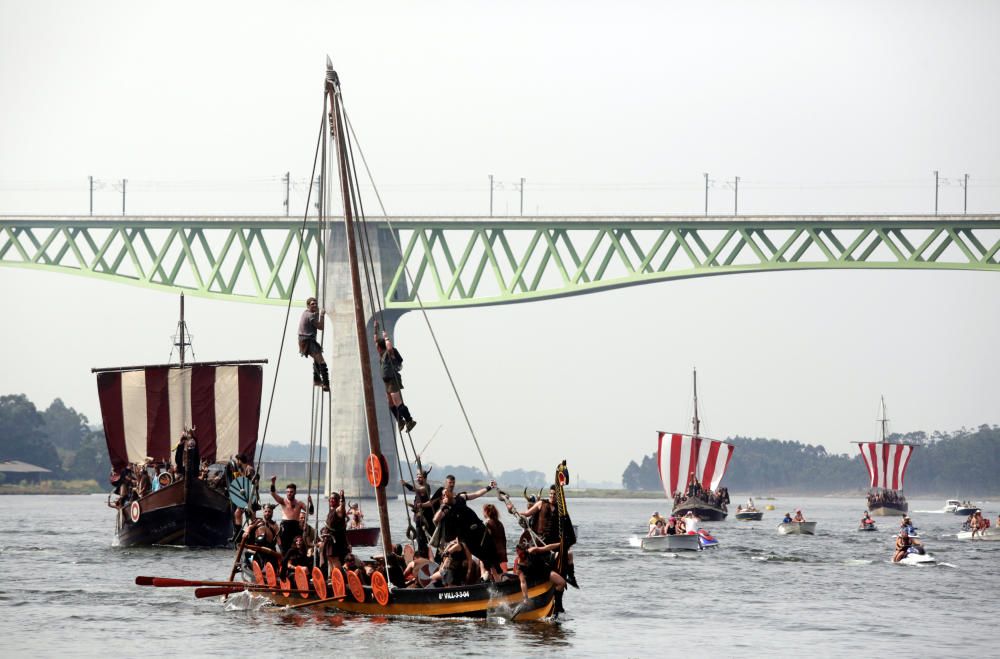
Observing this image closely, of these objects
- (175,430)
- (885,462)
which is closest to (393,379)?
(175,430)

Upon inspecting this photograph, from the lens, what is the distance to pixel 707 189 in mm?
81625

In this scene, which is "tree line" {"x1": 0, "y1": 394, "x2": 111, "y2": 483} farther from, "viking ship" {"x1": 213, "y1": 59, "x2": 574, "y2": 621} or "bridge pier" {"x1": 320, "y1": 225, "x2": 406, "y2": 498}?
"viking ship" {"x1": 213, "y1": 59, "x2": 574, "y2": 621}

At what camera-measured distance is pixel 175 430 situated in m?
55.2

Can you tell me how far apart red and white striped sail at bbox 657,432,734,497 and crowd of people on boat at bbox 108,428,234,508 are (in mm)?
32854

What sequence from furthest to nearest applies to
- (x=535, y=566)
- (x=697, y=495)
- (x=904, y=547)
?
(x=697, y=495)
(x=904, y=547)
(x=535, y=566)

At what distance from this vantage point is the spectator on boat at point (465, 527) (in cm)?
2847

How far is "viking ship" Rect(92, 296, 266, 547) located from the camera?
52781 millimetres

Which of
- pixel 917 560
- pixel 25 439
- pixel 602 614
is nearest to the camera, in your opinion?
pixel 602 614

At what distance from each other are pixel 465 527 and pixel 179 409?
2823cm

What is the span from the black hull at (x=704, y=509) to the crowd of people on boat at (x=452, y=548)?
6006cm

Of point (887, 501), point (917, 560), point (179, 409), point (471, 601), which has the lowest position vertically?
point (887, 501)

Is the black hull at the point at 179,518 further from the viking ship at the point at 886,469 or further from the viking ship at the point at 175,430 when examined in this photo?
the viking ship at the point at 886,469

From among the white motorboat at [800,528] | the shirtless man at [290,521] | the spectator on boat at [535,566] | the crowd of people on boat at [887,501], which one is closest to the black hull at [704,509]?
the white motorboat at [800,528]

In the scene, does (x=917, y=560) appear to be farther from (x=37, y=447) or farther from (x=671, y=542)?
(x=37, y=447)
